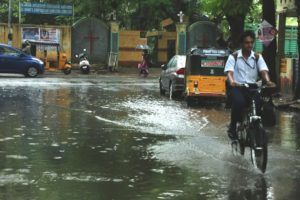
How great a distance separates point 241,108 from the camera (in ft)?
29.8

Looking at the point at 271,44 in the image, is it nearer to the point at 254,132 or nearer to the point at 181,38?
the point at 254,132

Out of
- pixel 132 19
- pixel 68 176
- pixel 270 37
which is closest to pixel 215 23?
pixel 132 19

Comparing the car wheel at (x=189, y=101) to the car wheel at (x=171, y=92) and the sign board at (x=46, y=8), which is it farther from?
the sign board at (x=46, y=8)

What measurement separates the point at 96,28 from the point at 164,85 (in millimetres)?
19222

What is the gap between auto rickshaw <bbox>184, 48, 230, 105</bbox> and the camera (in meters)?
18.9

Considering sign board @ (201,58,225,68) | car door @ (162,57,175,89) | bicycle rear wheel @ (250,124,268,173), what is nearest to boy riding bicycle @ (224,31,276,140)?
bicycle rear wheel @ (250,124,268,173)

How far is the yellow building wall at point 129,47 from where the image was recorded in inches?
1666

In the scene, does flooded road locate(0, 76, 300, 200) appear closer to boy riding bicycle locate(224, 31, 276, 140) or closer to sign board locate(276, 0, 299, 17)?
boy riding bicycle locate(224, 31, 276, 140)

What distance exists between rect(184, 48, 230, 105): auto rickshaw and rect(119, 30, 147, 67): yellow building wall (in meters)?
23.4

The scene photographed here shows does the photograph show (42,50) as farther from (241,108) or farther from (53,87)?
(241,108)

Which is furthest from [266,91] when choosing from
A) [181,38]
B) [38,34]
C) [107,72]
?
[181,38]

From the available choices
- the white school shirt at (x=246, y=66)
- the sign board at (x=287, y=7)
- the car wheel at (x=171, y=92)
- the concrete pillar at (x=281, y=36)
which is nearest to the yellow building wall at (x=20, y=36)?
the sign board at (x=287, y=7)

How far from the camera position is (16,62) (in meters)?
31.0

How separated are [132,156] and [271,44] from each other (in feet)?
38.5
